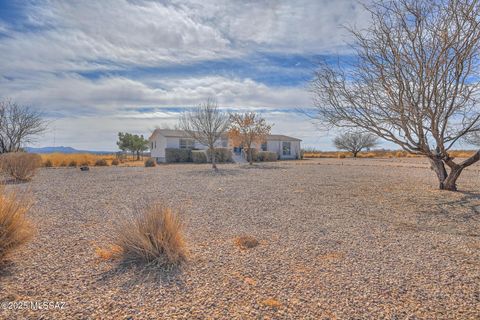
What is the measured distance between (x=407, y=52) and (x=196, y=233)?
703 cm

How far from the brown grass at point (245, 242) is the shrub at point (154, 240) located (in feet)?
2.85

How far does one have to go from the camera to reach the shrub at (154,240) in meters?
3.54

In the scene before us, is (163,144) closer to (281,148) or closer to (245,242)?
(281,148)

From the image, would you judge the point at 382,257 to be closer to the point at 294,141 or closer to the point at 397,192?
the point at 397,192

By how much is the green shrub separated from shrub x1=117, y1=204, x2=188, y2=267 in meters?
28.8

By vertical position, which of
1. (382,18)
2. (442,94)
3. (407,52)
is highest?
(382,18)

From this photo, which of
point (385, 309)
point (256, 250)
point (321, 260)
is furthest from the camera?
point (256, 250)

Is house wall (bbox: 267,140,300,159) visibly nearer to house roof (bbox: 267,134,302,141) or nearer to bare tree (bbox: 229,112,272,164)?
house roof (bbox: 267,134,302,141)

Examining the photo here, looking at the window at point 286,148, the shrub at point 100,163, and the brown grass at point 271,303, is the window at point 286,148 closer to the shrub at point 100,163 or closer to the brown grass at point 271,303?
the shrub at point 100,163

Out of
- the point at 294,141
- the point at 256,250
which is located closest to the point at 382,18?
the point at 256,250

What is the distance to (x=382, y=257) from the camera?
3756 millimetres

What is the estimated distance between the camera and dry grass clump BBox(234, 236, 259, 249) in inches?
166

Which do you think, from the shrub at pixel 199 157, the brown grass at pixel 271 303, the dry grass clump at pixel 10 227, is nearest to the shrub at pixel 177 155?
the shrub at pixel 199 157

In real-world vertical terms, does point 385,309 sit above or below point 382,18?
below
